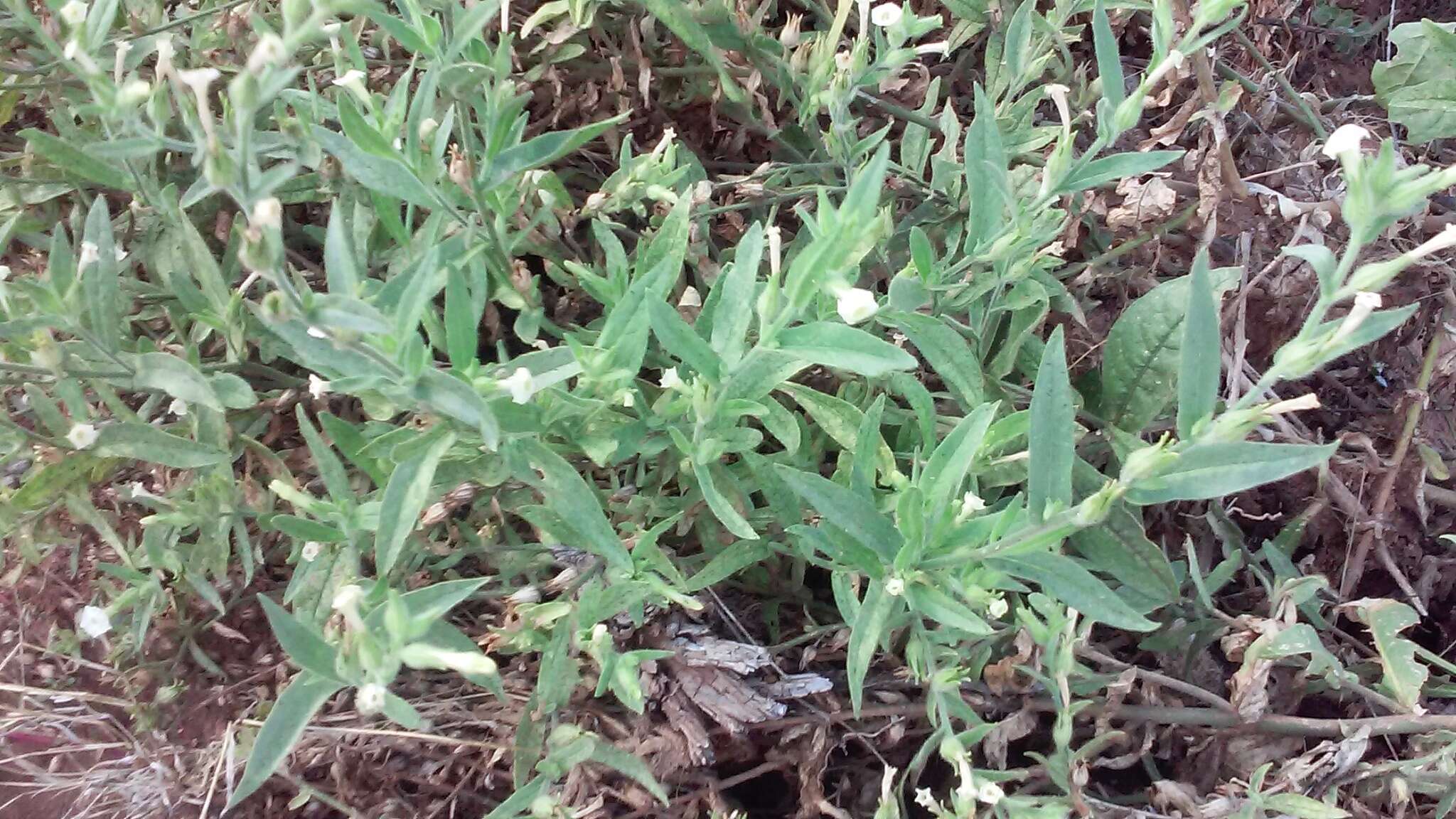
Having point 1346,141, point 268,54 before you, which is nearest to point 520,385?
point 268,54

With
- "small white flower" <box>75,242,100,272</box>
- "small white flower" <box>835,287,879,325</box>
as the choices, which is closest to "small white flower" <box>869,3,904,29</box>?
"small white flower" <box>835,287,879,325</box>

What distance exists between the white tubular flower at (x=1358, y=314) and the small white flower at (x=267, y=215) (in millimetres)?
1020

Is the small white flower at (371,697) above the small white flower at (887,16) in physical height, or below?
below

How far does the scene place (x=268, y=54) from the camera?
874 millimetres

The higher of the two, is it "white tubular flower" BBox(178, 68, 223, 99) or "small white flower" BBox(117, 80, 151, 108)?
"white tubular flower" BBox(178, 68, 223, 99)

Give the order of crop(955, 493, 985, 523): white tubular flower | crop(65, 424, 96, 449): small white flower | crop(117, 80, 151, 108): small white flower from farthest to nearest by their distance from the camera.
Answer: crop(65, 424, 96, 449): small white flower
crop(955, 493, 985, 523): white tubular flower
crop(117, 80, 151, 108): small white flower

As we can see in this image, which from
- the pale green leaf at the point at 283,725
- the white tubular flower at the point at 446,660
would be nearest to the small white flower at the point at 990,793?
the white tubular flower at the point at 446,660

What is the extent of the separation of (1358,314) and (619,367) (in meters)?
0.86

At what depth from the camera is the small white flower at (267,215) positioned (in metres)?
0.84

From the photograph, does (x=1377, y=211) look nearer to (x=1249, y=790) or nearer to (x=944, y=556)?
(x=944, y=556)

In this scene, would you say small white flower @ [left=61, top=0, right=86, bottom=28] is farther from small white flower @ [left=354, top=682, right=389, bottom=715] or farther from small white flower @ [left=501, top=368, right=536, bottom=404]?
small white flower @ [left=354, top=682, right=389, bottom=715]

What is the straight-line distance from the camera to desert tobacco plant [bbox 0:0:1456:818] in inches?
41.6

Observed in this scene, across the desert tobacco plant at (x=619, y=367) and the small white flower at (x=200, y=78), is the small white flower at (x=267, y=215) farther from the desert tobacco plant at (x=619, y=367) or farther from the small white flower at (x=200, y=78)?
the small white flower at (x=200, y=78)

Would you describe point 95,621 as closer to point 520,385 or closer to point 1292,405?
point 520,385
